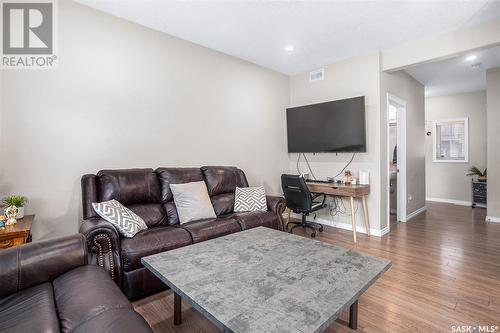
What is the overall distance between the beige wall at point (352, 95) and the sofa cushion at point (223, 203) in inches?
75.4

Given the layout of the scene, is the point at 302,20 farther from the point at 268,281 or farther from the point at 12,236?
the point at 12,236

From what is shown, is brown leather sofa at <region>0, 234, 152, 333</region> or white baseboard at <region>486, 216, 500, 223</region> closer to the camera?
brown leather sofa at <region>0, 234, 152, 333</region>

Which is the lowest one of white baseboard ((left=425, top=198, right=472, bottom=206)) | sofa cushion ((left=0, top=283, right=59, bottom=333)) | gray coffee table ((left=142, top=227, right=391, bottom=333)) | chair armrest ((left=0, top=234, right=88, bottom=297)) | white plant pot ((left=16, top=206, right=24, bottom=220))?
white baseboard ((left=425, top=198, right=472, bottom=206))

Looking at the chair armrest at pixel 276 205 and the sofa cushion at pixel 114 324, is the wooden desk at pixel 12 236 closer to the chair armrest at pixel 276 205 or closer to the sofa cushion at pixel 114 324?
the sofa cushion at pixel 114 324

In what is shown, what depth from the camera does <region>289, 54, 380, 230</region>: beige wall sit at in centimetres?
374

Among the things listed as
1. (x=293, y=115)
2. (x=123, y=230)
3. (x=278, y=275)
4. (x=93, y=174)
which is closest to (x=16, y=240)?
(x=123, y=230)

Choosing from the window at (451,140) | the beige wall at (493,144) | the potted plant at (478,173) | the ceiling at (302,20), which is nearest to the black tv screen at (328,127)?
the ceiling at (302,20)

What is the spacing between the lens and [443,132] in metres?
6.30

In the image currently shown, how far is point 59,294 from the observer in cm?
132

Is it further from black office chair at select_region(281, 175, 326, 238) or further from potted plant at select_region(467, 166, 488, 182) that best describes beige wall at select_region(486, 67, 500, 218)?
black office chair at select_region(281, 175, 326, 238)

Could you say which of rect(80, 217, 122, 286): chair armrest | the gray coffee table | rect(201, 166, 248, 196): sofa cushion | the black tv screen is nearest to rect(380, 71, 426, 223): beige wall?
the black tv screen

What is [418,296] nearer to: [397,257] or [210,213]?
[397,257]

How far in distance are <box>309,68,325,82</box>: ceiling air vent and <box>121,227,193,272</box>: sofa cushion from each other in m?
3.45

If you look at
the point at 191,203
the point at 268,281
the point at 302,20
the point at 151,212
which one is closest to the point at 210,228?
the point at 191,203
